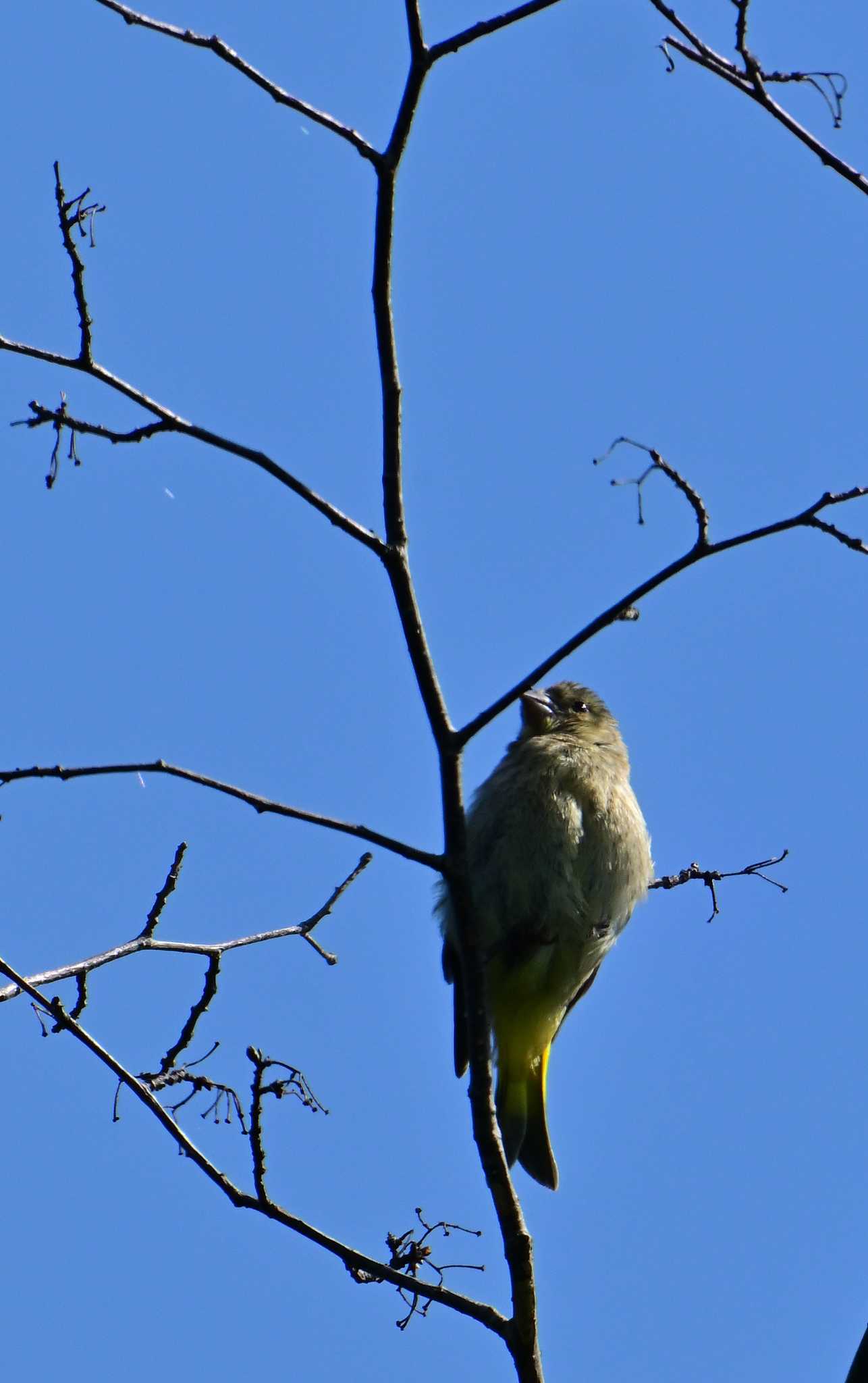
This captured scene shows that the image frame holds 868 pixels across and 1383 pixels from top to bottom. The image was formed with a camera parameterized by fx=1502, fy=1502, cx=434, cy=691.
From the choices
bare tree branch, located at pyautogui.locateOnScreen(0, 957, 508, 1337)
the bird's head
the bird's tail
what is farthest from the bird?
bare tree branch, located at pyautogui.locateOnScreen(0, 957, 508, 1337)

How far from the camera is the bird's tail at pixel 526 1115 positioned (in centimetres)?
653

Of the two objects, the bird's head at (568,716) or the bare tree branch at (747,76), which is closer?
the bare tree branch at (747,76)

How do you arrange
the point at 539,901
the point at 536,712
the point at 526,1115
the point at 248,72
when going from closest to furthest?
the point at 248,72 < the point at 539,901 < the point at 526,1115 < the point at 536,712

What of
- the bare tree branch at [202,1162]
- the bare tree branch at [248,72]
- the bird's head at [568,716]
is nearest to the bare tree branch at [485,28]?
the bare tree branch at [248,72]

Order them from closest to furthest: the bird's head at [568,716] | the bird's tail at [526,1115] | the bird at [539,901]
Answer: the bird at [539,901], the bird's tail at [526,1115], the bird's head at [568,716]

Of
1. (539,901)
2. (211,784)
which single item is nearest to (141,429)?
(211,784)

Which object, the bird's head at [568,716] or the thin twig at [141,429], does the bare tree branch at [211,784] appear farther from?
the bird's head at [568,716]

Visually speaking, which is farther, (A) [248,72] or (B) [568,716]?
(B) [568,716]

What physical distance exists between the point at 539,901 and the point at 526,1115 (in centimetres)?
106

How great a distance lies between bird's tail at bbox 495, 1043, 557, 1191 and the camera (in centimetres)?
653

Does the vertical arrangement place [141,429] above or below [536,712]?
below

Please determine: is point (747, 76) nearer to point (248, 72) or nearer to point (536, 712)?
point (248, 72)

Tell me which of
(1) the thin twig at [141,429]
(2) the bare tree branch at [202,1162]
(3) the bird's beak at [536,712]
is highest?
(3) the bird's beak at [536,712]

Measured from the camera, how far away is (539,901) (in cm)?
629
